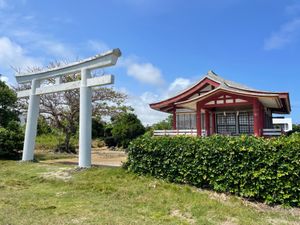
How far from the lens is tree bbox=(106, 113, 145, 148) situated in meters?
26.1

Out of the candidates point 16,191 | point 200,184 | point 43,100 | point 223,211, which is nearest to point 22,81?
point 43,100

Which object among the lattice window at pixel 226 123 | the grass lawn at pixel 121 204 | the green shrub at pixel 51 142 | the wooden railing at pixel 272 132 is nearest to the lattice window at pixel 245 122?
the lattice window at pixel 226 123

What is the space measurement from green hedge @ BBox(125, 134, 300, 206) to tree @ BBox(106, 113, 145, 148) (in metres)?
17.9

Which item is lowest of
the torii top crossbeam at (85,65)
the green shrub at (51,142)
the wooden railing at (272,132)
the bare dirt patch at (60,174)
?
the bare dirt patch at (60,174)

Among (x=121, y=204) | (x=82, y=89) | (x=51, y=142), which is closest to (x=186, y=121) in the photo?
(x=51, y=142)

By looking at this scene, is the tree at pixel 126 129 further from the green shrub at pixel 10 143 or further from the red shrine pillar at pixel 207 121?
the green shrub at pixel 10 143

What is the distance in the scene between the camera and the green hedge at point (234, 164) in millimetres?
6051

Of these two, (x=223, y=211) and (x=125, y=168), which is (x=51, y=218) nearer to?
(x=223, y=211)

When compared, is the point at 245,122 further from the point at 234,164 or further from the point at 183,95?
the point at 234,164

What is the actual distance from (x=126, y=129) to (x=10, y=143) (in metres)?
12.5

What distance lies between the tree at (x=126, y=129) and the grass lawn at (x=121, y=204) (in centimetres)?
1724

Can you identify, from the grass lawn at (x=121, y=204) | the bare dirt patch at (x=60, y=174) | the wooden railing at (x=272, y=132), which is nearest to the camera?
the grass lawn at (x=121, y=204)

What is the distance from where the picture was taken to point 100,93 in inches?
807

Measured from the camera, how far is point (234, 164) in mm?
6617
